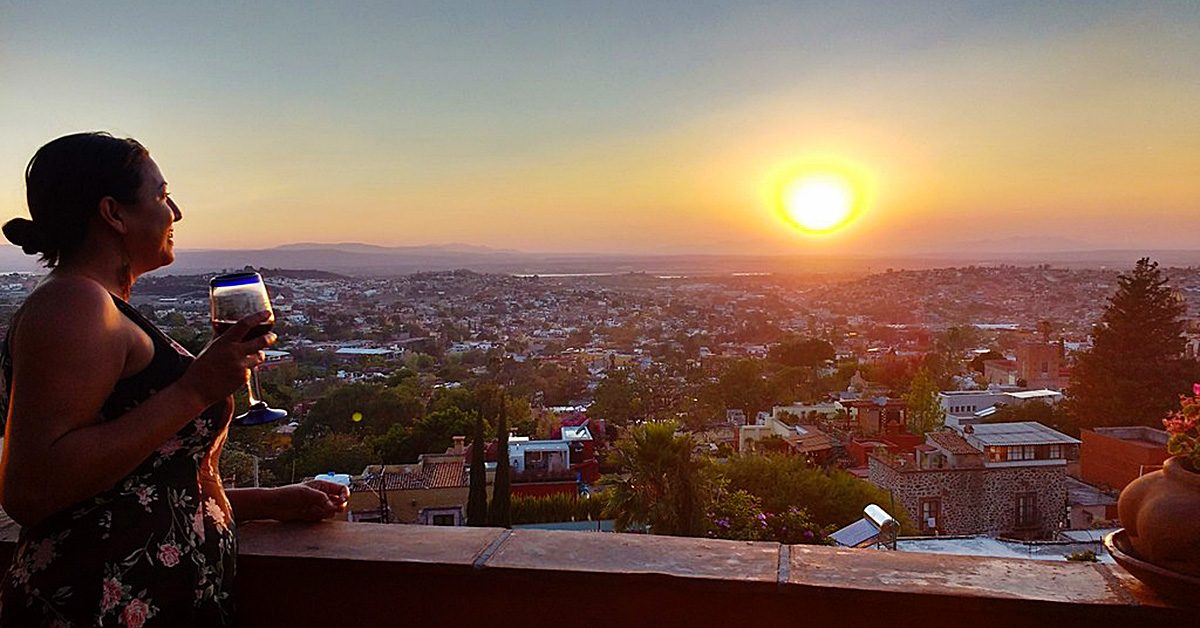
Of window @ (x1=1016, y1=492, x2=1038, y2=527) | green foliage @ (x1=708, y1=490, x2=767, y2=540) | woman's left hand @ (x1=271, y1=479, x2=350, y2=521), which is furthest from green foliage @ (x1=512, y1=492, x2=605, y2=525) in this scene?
woman's left hand @ (x1=271, y1=479, x2=350, y2=521)

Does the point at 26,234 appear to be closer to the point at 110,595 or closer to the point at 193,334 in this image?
the point at 110,595

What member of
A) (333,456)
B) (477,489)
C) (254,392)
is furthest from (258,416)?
(333,456)

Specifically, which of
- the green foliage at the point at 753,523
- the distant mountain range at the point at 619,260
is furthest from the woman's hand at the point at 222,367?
the green foliage at the point at 753,523

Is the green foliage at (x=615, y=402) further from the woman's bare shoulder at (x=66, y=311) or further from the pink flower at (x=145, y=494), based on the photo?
the woman's bare shoulder at (x=66, y=311)

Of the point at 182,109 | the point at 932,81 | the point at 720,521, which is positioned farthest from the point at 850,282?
the point at 182,109

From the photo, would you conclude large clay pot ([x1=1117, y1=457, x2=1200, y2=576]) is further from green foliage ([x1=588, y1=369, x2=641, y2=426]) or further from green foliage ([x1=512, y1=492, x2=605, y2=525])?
green foliage ([x1=588, y1=369, x2=641, y2=426])
